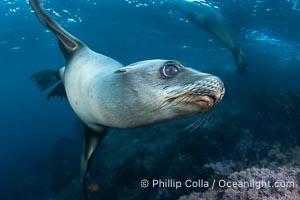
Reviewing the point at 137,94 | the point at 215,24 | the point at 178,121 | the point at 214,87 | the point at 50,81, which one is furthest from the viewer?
the point at 215,24

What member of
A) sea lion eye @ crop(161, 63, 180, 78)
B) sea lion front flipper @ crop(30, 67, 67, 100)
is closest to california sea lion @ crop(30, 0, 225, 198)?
sea lion eye @ crop(161, 63, 180, 78)

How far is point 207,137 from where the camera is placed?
27.6 feet

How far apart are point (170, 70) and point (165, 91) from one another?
7.4 inches

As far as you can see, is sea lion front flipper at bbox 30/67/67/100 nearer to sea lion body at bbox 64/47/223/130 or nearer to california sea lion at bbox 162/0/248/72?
sea lion body at bbox 64/47/223/130

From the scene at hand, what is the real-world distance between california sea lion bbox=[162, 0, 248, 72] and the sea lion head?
28.0 ft

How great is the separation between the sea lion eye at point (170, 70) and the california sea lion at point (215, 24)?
28.0ft

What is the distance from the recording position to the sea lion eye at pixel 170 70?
2.18 meters

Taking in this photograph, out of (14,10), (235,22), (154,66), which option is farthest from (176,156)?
(14,10)

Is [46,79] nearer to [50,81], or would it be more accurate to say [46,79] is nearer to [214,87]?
[50,81]

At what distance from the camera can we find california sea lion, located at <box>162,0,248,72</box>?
1063 centimetres

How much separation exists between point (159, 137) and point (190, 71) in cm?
679

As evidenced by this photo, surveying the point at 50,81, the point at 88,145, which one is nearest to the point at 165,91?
the point at 88,145

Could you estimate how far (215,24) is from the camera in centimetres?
1239

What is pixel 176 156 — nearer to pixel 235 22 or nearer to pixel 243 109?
pixel 243 109
